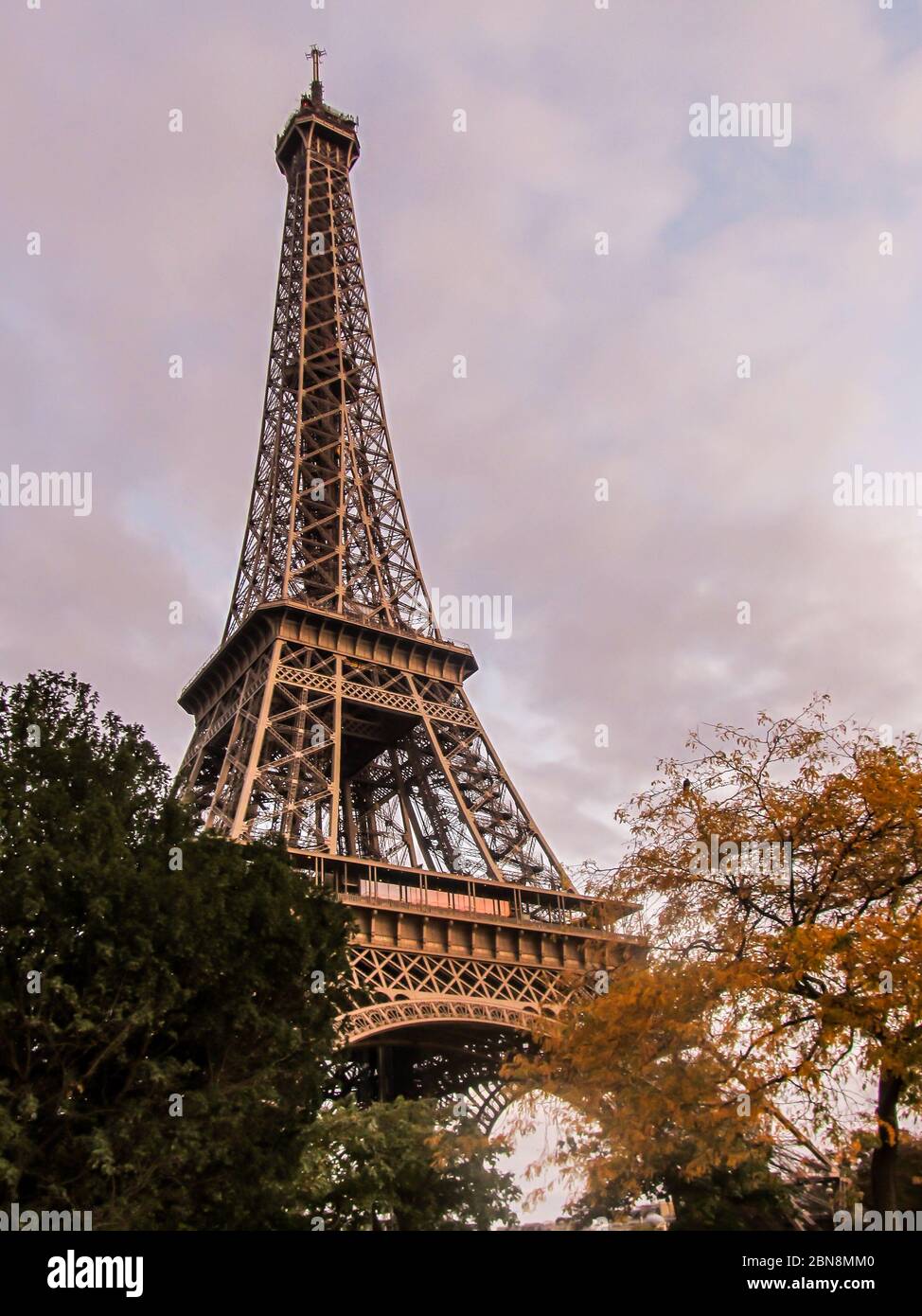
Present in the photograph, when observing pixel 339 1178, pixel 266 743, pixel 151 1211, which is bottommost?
pixel 339 1178

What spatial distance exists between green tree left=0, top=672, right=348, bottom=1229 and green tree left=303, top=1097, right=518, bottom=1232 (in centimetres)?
686

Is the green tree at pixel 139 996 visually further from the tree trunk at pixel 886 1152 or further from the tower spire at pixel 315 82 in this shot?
the tower spire at pixel 315 82

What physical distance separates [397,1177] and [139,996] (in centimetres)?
1516

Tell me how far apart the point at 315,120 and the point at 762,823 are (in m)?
62.8

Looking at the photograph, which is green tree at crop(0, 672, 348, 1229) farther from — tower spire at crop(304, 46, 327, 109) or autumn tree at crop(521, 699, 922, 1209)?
tower spire at crop(304, 46, 327, 109)

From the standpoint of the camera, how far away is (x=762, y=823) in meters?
18.7

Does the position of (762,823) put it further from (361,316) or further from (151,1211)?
(361,316)

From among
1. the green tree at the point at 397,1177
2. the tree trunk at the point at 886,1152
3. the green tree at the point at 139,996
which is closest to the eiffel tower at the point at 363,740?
the green tree at the point at 397,1177

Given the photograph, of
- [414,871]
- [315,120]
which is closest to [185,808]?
[414,871]

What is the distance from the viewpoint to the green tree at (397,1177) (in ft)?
97.7

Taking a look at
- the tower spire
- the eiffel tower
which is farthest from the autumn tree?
the tower spire

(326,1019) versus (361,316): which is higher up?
(361,316)

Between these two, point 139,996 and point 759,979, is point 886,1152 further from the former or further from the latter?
point 139,996

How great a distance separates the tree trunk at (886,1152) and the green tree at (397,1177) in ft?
42.8
